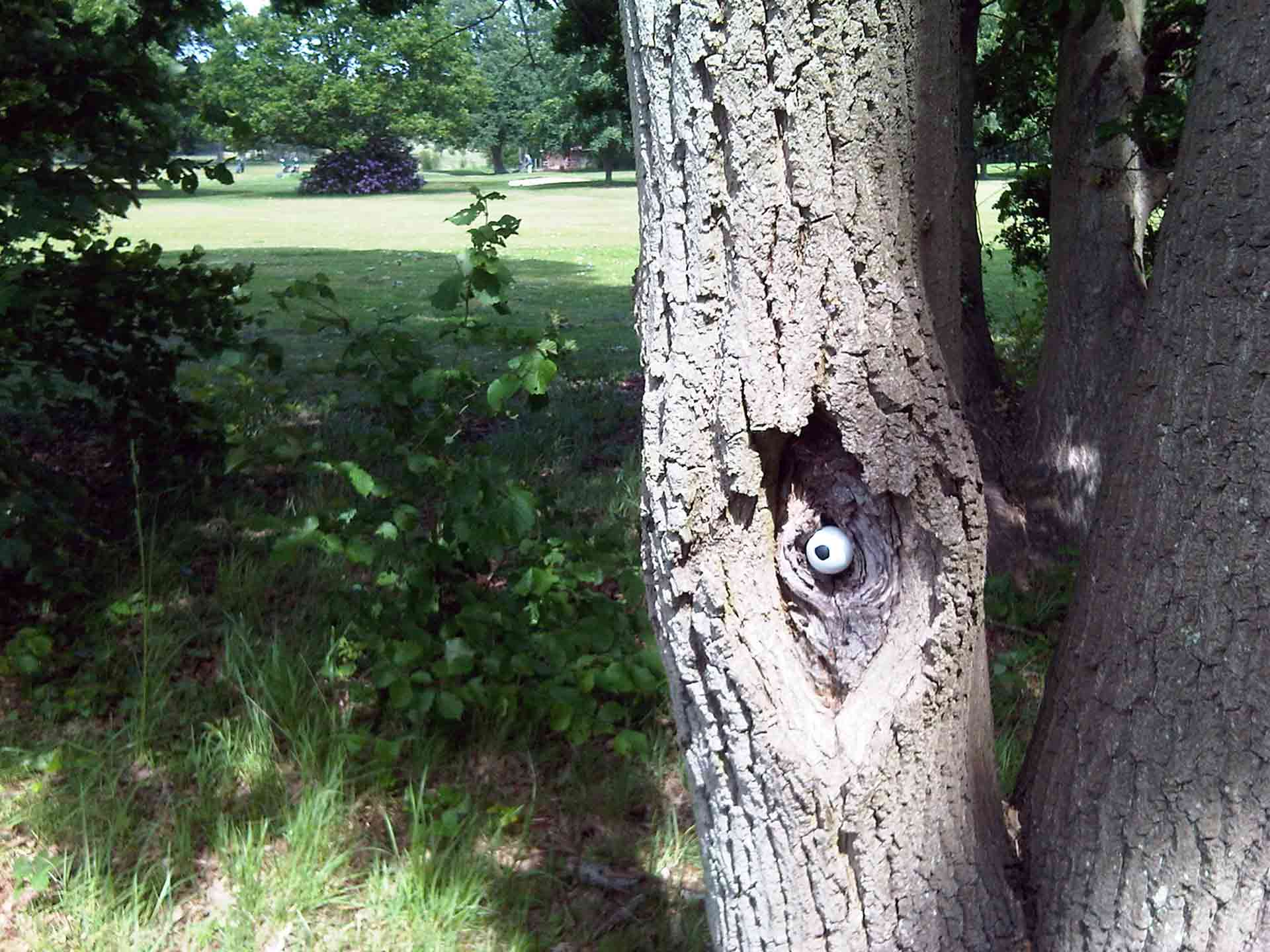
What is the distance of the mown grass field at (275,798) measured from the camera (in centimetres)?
300

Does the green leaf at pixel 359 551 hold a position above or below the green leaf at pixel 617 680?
above

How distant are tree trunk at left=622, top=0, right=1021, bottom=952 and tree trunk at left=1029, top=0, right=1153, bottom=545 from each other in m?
2.85

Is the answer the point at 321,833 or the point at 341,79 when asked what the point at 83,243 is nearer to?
the point at 321,833

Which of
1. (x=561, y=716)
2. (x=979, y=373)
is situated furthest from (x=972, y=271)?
(x=561, y=716)

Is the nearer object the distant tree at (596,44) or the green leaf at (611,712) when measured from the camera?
the green leaf at (611,712)

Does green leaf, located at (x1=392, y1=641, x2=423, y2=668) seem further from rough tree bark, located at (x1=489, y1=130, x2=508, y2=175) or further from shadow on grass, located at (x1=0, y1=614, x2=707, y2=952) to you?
rough tree bark, located at (x1=489, y1=130, x2=508, y2=175)

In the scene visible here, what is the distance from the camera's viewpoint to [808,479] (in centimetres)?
202

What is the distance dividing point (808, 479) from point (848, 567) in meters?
0.16

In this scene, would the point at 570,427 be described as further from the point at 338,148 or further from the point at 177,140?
the point at 338,148

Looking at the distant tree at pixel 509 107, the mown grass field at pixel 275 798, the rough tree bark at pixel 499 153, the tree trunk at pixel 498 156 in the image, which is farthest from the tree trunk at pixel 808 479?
the tree trunk at pixel 498 156

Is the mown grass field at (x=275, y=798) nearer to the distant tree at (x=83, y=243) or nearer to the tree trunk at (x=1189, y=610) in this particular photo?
the distant tree at (x=83, y=243)

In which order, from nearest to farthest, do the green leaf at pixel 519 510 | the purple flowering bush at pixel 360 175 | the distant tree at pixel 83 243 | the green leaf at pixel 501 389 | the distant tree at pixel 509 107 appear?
the green leaf at pixel 501 389 < the green leaf at pixel 519 510 < the distant tree at pixel 83 243 < the purple flowering bush at pixel 360 175 < the distant tree at pixel 509 107

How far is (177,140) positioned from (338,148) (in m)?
49.3

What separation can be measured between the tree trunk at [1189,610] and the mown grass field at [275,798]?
3.74 feet
